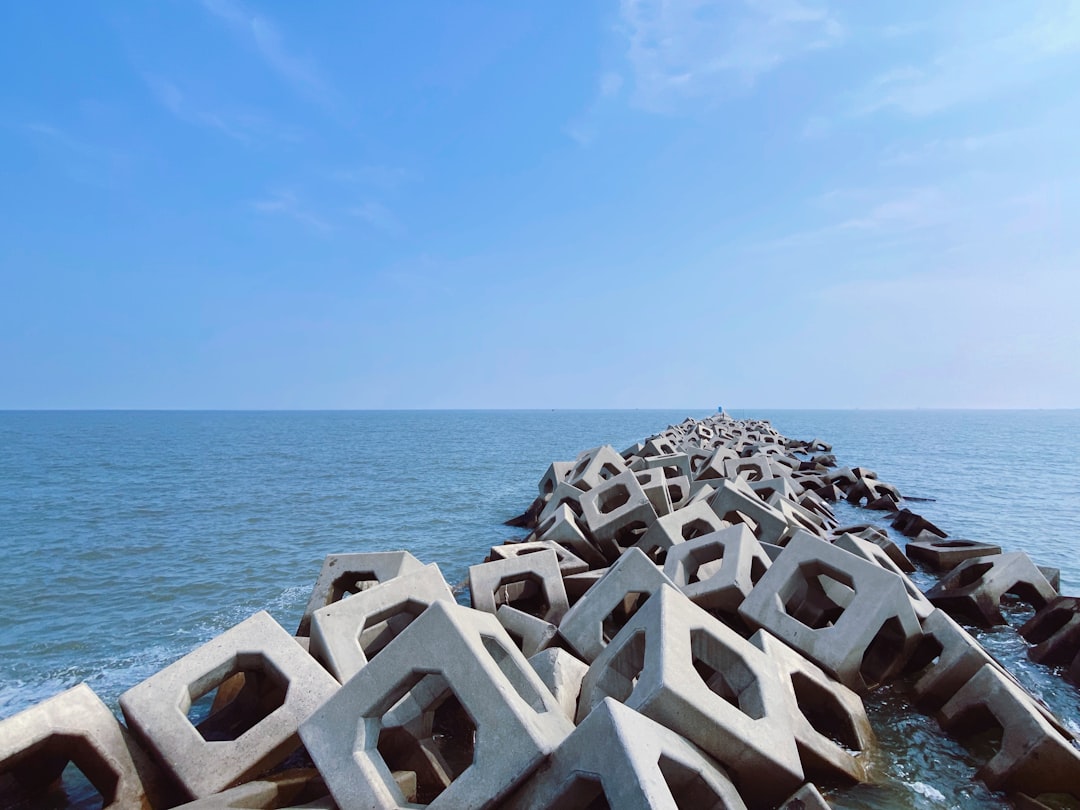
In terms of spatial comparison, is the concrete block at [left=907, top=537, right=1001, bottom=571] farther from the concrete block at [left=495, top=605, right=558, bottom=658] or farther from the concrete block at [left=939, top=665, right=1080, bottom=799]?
the concrete block at [left=495, top=605, right=558, bottom=658]

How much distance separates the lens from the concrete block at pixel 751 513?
9195 mm

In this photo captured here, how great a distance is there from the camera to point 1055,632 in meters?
7.52

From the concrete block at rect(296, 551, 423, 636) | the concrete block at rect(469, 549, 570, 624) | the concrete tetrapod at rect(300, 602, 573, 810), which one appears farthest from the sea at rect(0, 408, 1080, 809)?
the concrete block at rect(469, 549, 570, 624)

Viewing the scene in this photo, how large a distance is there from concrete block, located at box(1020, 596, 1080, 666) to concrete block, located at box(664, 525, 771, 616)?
11.4 feet

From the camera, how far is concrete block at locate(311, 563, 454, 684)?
4.89 m

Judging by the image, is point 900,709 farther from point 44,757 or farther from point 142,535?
point 142,535

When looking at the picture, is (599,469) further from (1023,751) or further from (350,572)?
(1023,751)

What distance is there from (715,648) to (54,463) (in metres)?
48.9

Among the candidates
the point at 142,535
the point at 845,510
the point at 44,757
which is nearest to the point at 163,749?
the point at 44,757

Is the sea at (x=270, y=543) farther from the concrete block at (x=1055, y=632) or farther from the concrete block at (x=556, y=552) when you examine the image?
the concrete block at (x=556, y=552)

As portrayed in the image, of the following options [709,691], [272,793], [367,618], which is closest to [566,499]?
[367,618]

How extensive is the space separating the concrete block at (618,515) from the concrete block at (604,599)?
4166 mm

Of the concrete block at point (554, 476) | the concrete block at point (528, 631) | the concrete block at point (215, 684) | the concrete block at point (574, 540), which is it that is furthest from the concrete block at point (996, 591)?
the concrete block at point (554, 476)

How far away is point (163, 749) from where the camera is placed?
13.5ft
